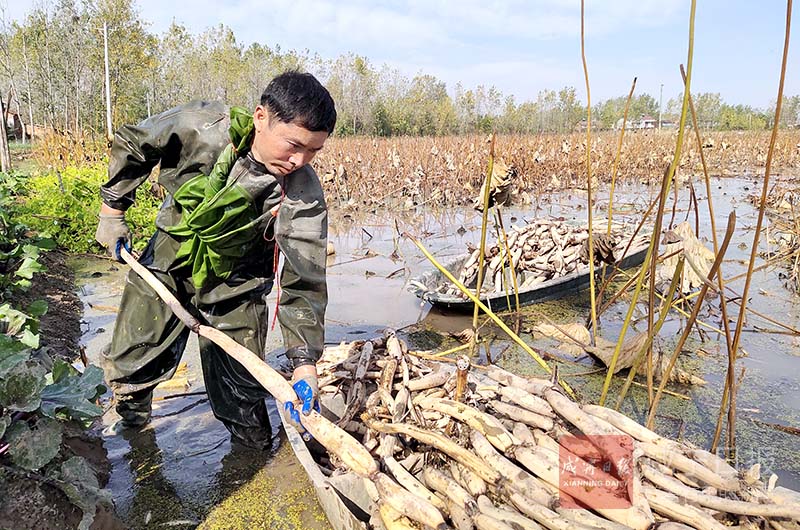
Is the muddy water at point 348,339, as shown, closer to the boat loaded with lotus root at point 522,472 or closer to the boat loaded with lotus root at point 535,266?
the boat loaded with lotus root at point 535,266

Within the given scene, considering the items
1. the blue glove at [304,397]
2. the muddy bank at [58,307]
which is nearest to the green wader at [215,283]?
the blue glove at [304,397]

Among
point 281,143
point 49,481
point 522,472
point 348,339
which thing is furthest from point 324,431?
point 348,339

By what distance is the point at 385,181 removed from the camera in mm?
13633

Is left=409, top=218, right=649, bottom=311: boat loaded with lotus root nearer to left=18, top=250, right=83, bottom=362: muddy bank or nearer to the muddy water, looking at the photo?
the muddy water

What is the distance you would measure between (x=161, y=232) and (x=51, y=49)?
24.7 metres

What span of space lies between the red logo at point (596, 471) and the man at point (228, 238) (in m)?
0.98

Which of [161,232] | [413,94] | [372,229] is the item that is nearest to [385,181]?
[372,229]

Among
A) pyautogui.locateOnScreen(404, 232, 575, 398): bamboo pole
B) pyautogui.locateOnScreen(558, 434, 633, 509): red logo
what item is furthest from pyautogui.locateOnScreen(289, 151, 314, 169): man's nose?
pyautogui.locateOnScreen(558, 434, 633, 509): red logo

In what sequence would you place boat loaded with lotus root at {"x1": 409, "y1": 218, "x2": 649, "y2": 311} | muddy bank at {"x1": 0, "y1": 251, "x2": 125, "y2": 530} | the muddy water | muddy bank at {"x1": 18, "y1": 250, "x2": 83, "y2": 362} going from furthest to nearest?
boat loaded with lotus root at {"x1": 409, "y1": 218, "x2": 649, "y2": 311}
muddy bank at {"x1": 18, "y1": 250, "x2": 83, "y2": 362}
the muddy water
muddy bank at {"x1": 0, "y1": 251, "x2": 125, "y2": 530}

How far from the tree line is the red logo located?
41.3ft

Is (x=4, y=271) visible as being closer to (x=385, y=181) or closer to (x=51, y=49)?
(x=385, y=181)

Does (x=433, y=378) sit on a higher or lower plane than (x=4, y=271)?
lower

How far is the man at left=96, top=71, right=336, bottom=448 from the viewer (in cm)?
208

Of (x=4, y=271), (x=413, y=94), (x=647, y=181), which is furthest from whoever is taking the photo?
(x=413, y=94)
